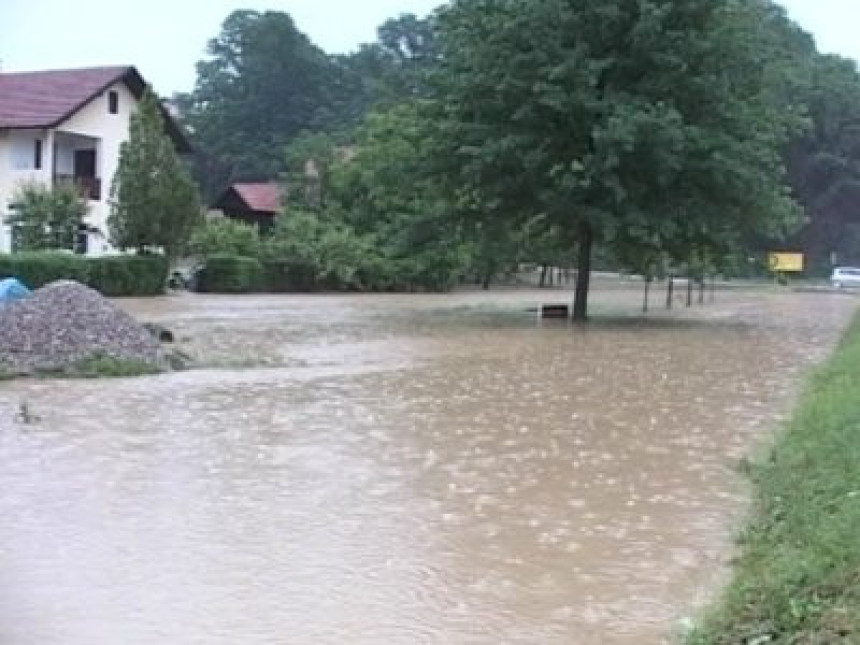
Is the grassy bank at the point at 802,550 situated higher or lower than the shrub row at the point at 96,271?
lower

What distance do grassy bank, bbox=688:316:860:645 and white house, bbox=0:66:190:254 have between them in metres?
36.7

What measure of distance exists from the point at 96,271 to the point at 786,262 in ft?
175

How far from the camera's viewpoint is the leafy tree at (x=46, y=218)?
126 ft

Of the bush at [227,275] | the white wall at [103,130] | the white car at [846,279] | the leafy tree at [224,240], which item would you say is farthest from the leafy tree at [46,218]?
the white car at [846,279]

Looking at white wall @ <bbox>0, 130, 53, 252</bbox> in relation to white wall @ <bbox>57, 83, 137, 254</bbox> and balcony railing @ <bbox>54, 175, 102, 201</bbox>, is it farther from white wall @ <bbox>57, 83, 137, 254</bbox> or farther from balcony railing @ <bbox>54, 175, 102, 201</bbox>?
white wall @ <bbox>57, 83, 137, 254</bbox>

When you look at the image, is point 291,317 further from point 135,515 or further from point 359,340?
point 135,515

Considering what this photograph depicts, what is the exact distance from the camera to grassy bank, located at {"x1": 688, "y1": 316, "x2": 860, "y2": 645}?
5.48 m

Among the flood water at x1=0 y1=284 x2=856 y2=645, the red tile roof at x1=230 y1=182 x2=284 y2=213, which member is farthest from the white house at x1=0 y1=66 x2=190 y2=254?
the flood water at x1=0 y1=284 x2=856 y2=645

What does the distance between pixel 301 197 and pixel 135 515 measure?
160 ft

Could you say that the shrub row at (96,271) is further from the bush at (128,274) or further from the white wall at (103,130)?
the white wall at (103,130)

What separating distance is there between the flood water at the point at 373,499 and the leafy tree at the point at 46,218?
801 inches

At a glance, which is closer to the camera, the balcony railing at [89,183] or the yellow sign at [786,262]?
the balcony railing at [89,183]

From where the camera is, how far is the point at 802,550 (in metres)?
6.70

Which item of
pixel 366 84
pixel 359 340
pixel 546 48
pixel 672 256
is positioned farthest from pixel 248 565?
pixel 366 84
